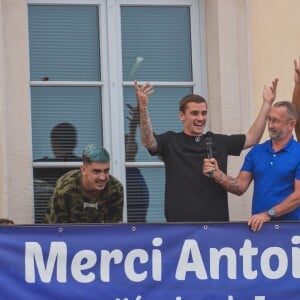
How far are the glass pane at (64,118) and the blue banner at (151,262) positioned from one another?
145 cm

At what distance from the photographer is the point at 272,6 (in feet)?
44.0

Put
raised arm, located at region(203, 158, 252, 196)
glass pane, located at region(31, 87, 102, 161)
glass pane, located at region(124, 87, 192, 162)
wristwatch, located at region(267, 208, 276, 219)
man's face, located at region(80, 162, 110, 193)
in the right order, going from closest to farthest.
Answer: wristwatch, located at region(267, 208, 276, 219) → raised arm, located at region(203, 158, 252, 196) → man's face, located at region(80, 162, 110, 193) → glass pane, located at region(31, 87, 102, 161) → glass pane, located at region(124, 87, 192, 162)

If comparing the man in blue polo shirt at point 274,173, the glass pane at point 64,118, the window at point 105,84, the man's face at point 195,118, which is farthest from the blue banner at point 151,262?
the glass pane at point 64,118

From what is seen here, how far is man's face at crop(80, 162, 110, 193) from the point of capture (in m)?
12.2

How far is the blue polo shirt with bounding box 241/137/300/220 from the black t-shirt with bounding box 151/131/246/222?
10.6 inches

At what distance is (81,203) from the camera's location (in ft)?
40.4

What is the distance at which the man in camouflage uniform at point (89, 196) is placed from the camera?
1221 cm

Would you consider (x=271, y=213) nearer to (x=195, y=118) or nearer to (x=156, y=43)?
(x=195, y=118)

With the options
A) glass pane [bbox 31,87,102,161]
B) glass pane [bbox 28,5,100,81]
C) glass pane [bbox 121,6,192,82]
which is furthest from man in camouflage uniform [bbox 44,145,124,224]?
glass pane [bbox 121,6,192,82]

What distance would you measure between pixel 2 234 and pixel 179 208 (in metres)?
1.32

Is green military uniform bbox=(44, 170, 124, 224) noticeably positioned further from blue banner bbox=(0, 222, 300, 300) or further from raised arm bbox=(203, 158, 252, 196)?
raised arm bbox=(203, 158, 252, 196)

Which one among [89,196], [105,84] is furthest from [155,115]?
[89,196]

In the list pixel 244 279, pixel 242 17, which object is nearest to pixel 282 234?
pixel 244 279

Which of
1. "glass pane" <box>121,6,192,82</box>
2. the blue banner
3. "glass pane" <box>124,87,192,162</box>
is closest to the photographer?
the blue banner
